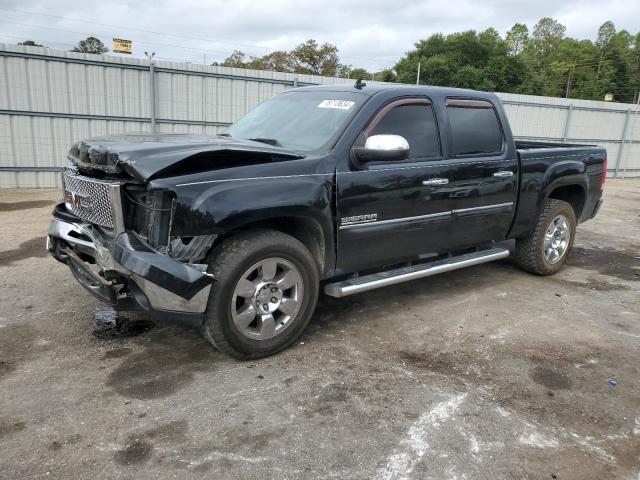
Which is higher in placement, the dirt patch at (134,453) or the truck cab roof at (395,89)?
the truck cab roof at (395,89)

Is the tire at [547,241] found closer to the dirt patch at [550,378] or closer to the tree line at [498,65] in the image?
the dirt patch at [550,378]

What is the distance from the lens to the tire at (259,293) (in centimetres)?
336

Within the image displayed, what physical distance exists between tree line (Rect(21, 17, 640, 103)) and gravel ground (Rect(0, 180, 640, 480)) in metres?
39.1

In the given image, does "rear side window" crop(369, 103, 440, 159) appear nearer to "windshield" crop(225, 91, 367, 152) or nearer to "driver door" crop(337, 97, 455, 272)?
"driver door" crop(337, 97, 455, 272)

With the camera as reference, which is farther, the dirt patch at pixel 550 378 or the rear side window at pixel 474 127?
the rear side window at pixel 474 127

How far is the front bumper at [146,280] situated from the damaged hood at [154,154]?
46 cm

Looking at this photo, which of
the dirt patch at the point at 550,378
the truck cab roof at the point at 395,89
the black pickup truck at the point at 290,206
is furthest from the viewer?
the truck cab roof at the point at 395,89

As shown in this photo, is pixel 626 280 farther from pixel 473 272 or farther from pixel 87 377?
pixel 87 377

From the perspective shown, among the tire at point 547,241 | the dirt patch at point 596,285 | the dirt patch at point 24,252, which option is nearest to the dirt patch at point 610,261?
the dirt patch at point 596,285

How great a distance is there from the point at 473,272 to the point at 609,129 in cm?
1629

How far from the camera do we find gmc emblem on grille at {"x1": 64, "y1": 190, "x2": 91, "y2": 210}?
3643 millimetres

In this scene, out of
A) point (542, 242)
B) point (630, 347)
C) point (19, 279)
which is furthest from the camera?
point (542, 242)

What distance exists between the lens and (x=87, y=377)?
338cm

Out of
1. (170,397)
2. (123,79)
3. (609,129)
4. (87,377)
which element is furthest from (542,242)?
(609,129)
